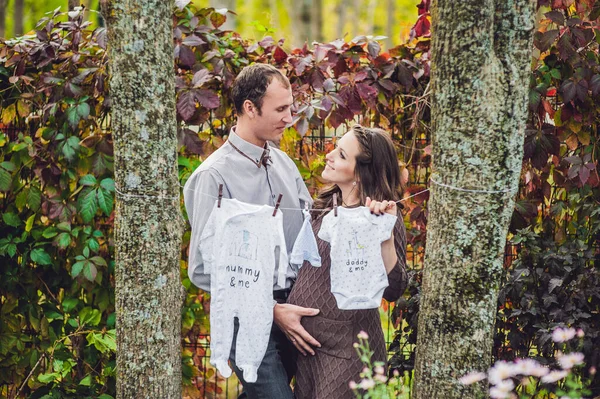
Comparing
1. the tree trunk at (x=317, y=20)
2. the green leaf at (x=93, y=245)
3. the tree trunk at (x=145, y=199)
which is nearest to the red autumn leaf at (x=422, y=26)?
the tree trunk at (x=145, y=199)

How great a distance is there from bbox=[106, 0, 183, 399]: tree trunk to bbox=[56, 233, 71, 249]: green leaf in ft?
3.63

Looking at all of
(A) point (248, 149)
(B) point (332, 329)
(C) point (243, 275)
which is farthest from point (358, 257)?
(A) point (248, 149)

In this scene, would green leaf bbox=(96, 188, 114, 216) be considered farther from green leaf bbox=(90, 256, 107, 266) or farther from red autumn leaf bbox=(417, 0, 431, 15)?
red autumn leaf bbox=(417, 0, 431, 15)

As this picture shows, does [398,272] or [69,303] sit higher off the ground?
[398,272]

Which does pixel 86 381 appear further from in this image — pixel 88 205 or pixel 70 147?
pixel 70 147

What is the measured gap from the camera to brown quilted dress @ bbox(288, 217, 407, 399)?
9.55ft

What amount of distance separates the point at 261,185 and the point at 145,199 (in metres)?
0.66

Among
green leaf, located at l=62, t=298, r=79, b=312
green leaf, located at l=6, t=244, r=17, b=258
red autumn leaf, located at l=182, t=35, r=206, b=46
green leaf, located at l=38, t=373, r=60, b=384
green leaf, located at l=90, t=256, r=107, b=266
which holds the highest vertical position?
red autumn leaf, located at l=182, t=35, r=206, b=46

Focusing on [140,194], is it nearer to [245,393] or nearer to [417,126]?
[245,393]

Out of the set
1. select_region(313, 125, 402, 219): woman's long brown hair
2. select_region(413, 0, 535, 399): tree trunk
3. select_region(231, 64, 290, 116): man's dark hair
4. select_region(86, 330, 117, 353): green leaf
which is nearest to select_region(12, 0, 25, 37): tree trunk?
select_region(86, 330, 117, 353): green leaf

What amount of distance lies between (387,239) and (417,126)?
1279 millimetres

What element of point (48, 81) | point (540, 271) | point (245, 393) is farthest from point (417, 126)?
point (48, 81)

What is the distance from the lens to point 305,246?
9.45 feet

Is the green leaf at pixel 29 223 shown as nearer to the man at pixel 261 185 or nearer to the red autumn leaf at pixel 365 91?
the man at pixel 261 185
